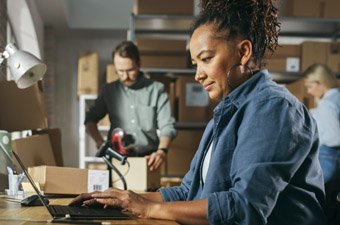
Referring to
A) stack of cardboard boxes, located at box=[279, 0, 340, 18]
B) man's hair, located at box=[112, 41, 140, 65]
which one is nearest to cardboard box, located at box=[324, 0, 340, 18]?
stack of cardboard boxes, located at box=[279, 0, 340, 18]

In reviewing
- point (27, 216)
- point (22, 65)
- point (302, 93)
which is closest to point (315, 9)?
point (302, 93)

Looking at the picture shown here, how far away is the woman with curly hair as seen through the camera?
1039mm

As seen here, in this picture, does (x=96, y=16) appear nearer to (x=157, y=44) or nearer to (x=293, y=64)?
(x=157, y=44)

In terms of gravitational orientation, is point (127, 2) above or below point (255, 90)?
above

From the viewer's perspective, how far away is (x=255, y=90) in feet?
3.76

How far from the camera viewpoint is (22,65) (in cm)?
165

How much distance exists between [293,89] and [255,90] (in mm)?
3142

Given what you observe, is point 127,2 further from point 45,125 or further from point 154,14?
point 45,125

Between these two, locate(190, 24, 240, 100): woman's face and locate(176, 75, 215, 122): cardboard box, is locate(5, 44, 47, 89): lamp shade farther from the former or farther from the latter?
locate(176, 75, 215, 122): cardboard box

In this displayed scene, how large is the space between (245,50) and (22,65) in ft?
2.66

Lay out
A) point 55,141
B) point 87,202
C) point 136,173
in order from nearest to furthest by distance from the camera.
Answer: point 87,202, point 55,141, point 136,173

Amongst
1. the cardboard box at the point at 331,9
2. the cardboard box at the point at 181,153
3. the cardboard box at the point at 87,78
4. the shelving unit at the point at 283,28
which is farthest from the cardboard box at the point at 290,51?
the cardboard box at the point at 87,78

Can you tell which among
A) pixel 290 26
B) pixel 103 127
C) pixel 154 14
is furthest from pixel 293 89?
pixel 103 127

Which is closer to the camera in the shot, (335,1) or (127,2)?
(335,1)
